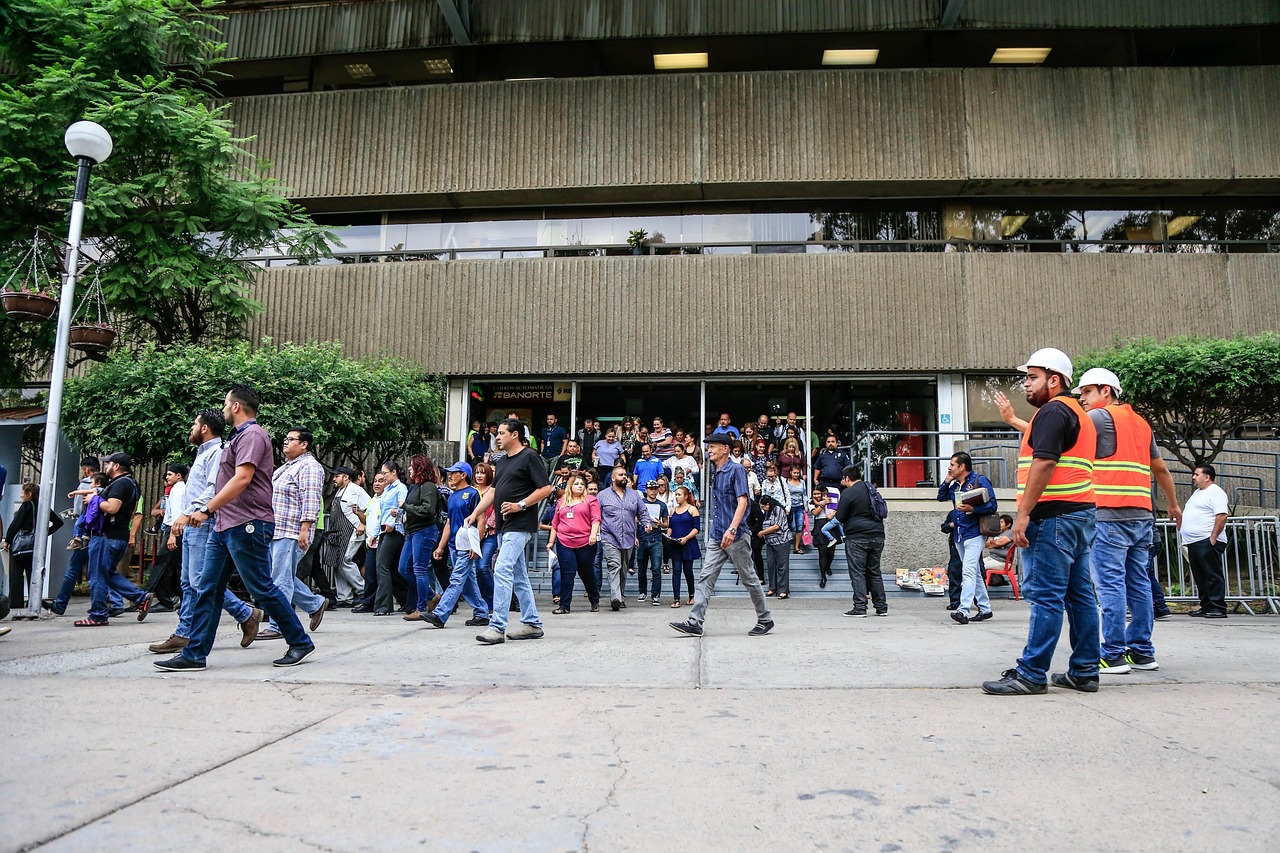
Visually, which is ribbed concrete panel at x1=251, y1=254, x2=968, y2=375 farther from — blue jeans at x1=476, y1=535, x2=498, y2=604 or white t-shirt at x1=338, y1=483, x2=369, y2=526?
blue jeans at x1=476, y1=535, x2=498, y2=604

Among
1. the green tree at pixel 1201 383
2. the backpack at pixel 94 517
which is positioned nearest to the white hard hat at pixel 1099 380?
the green tree at pixel 1201 383

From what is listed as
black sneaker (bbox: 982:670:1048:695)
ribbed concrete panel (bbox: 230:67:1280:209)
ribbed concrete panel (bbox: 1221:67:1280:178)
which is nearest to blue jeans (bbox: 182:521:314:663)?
black sneaker (bbox: 982:670:1048:695)

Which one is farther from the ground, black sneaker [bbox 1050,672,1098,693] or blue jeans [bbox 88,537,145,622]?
blue jeans [bbox 88,537,145,622]

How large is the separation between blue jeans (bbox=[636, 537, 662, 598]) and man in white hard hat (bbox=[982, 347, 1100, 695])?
7611 mm

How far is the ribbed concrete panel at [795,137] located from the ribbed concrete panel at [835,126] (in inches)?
1.2

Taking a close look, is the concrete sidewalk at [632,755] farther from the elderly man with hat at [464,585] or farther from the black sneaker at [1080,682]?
the elderly man with hat at [464,585]

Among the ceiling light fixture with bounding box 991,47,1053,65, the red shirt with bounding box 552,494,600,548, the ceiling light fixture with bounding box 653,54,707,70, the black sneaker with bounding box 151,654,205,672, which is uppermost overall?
the ceiling light fixture with bounding box 653,54,707,70

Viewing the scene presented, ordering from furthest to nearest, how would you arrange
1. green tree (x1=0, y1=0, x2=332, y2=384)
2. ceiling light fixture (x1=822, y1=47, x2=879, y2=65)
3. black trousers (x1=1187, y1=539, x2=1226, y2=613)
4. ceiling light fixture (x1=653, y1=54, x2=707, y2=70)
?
ceiling light fixture (x1=653, y1=54, x2=707, y2=70), ceiling light fixture (x1=822, y1=47, x2=879, y2=65), green tree (x1=0, y1=0, x2=332, y2=384), black trousers (x1=1187, y1=539, x2=1226, y2=613)

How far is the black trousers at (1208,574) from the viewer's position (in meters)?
10.1

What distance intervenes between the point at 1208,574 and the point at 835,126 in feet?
37.5

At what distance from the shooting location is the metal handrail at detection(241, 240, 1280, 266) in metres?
17.8

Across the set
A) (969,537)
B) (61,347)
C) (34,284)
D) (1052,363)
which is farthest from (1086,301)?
(34,284)

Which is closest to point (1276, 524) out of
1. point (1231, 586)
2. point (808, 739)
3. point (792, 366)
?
point (1231, 586)

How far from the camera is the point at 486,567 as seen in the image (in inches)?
382
